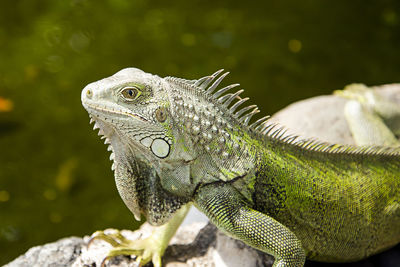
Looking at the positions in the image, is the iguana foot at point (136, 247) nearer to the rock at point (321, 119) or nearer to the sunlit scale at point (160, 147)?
the sunlit scale at point (160, 147)

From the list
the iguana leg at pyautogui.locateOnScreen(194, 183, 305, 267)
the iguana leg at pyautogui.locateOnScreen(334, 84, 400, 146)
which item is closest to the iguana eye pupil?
the iguana leg at pyautogui.locateOnScreen(194, 183, 305, 267)

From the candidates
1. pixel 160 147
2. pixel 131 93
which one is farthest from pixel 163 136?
pixel 131 93

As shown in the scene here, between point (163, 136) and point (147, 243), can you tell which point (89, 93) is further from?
point (147, 243)

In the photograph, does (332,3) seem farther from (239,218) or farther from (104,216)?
(239,218)

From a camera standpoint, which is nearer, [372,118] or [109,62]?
[372,118]

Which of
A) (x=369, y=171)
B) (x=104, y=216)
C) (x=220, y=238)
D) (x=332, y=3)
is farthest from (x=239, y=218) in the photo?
(x=332, y=3)

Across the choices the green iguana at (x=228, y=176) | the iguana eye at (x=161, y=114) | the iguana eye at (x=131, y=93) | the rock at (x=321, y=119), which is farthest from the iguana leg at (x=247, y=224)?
the rock at (x=321, y=119)

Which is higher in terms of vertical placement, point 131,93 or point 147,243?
point 131,93
